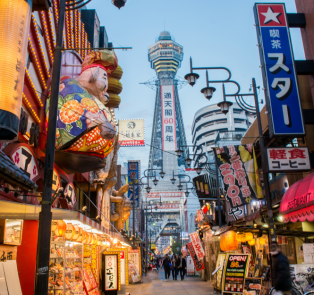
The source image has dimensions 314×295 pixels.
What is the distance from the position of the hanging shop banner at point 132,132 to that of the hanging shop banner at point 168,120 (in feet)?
130

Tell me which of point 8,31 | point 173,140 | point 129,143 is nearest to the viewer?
point 8,31

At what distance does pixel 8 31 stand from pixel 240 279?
38.0ft

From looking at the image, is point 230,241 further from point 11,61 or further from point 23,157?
point 11,61

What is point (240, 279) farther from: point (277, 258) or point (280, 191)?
point (277, 258)

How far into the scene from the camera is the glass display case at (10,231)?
23.5ft

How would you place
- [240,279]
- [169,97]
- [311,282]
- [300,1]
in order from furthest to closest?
[169,97] < [300,1] < [240,279] < [311,282]

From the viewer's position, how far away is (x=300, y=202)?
31.8ft

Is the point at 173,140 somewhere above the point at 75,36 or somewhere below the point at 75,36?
above

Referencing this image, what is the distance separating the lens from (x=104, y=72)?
12.4 meters

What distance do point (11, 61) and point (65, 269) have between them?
6.07 metres

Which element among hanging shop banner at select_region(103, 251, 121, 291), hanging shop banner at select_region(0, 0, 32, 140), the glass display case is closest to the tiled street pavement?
hanging shop banner at select_region(103, 251, 121, 291)

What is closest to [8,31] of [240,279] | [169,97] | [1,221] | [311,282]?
[1,221]

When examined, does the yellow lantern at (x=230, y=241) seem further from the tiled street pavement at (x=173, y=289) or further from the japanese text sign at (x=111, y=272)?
the japanese text sign at (x=111, y=272)

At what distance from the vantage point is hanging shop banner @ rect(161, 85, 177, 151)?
254ft
